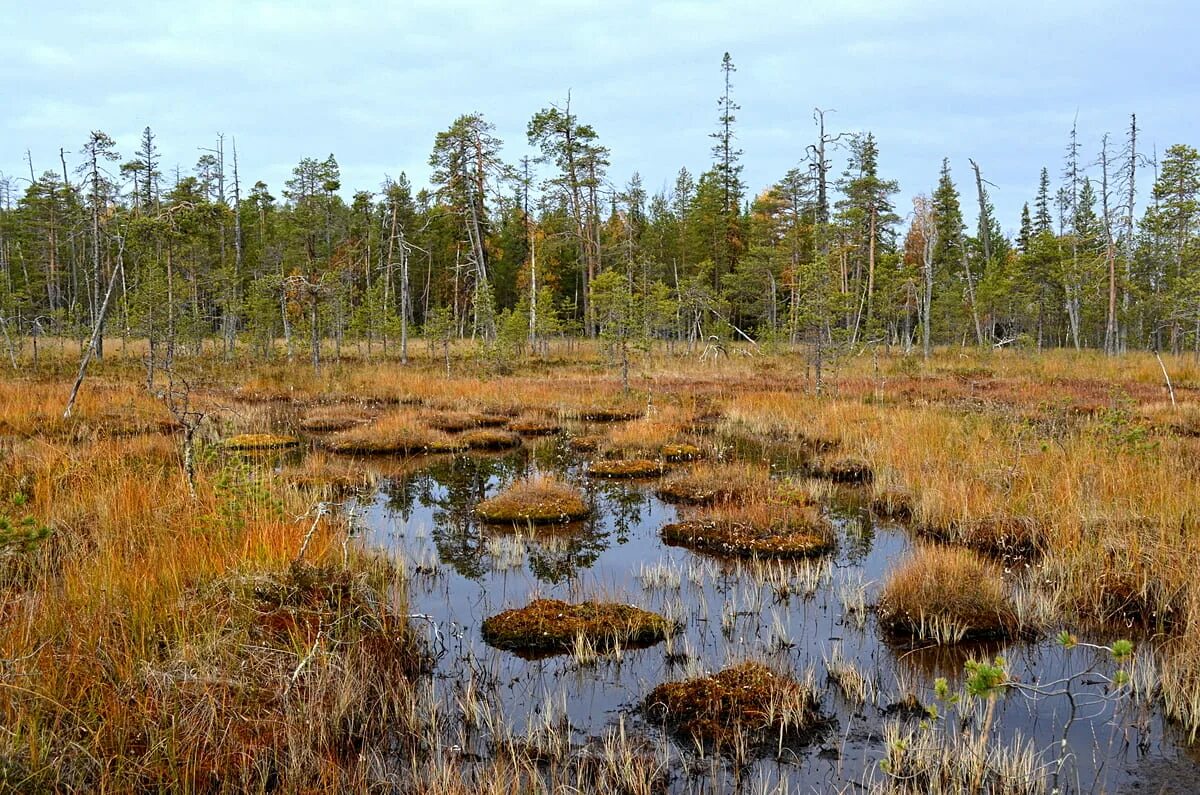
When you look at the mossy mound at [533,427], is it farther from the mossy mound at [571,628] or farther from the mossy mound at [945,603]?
the mossy mound at [945,603]

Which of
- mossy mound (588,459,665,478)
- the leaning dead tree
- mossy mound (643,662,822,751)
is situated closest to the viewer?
mossy mound (643,662,822,751)

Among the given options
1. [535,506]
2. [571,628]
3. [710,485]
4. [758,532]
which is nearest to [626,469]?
[710,485]

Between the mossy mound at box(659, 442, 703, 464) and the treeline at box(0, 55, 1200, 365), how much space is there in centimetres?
709

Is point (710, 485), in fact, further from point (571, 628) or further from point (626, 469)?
point (571, 628)

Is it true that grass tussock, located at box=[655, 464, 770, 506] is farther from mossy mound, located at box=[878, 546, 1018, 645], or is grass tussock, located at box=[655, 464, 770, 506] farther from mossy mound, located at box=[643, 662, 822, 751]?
mossy mound, located at box=[643, 662, 822, 751]

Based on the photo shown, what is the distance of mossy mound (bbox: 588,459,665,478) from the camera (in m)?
11.9

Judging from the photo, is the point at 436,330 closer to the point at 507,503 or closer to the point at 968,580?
the point at 507,503

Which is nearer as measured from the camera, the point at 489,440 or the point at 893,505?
the point at 893,505

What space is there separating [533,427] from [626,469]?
5.09 m

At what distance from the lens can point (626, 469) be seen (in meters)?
12.0

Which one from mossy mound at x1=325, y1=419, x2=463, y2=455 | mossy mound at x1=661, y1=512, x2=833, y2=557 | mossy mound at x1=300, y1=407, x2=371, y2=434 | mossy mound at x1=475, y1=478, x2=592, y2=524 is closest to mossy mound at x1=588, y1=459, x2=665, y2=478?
mossy mound at x1=475, y1=478, x2=592, y2=524

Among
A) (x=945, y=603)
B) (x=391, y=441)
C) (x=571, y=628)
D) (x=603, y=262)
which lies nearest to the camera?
(x=571, y=628)

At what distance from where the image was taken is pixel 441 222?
55.2m

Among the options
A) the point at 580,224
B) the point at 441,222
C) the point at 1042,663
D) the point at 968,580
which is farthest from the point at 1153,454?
the point at 441,222
